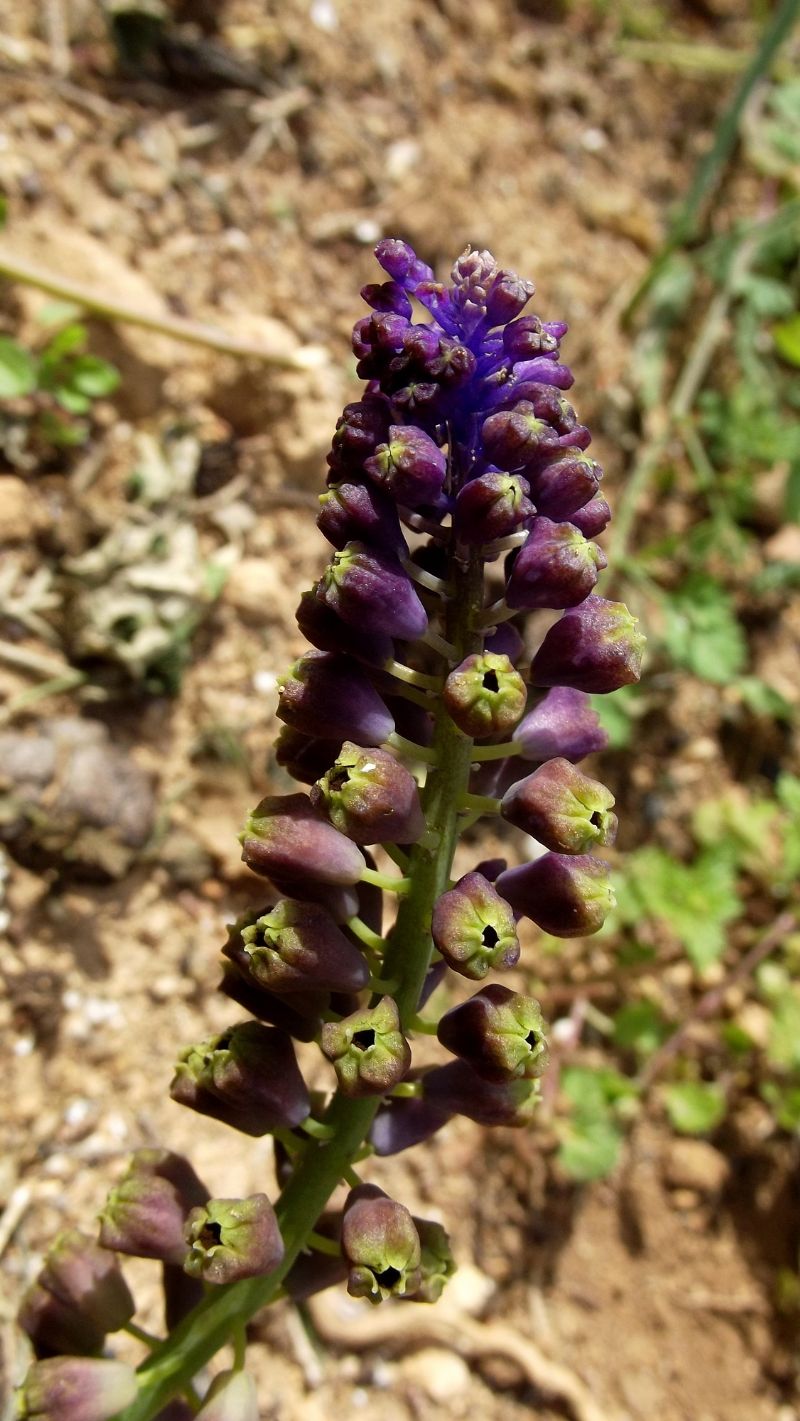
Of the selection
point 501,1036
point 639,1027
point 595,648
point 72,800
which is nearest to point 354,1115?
point 501,1036

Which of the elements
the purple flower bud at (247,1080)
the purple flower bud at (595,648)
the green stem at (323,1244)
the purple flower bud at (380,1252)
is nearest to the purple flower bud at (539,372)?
the purple flower bud at (595,648)

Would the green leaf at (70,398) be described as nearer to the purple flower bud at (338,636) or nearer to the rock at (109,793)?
the rock at (109,793)

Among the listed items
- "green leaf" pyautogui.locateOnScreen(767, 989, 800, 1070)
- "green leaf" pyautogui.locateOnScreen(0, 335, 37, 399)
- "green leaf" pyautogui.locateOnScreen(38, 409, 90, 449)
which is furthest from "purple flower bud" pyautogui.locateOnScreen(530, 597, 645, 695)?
"green leaf" pyautogui.locateOnScreen(767, 989, 800, 1070)

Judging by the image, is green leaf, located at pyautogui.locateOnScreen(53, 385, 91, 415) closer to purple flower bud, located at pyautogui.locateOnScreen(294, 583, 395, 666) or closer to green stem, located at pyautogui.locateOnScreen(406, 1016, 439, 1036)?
purple flower bud, located at pyautogui.locateOnScreen(294, 583, 395, 666)

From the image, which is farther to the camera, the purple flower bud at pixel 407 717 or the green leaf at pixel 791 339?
the green leaf at pixel 791 339

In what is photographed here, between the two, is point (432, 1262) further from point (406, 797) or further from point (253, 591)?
point (253, 591)

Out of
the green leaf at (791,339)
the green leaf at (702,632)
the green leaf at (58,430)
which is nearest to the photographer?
the green leaf at (58,430)

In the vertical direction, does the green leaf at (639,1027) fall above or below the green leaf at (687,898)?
below
